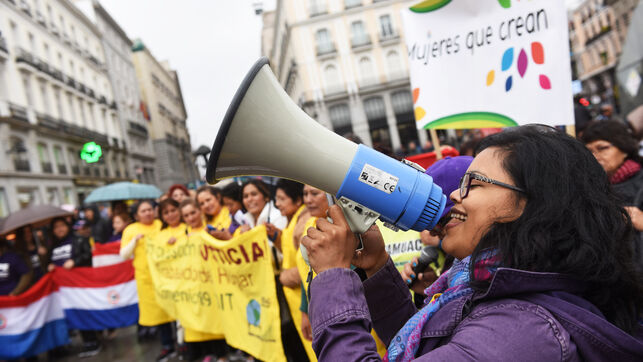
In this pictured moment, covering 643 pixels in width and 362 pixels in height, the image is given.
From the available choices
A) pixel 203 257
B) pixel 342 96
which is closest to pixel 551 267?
pixel 203 257

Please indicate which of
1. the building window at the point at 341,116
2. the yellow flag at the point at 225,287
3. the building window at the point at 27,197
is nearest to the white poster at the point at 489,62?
the yellow flag at the point at 225,287

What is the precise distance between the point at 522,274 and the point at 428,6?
3.13 metres

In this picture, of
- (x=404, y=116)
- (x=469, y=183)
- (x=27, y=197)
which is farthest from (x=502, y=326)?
(x=404, y=116)

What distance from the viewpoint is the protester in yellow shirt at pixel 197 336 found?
4.35 m

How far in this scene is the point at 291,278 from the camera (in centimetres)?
304

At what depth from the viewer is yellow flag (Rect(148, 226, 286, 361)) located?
Result: 345 cm

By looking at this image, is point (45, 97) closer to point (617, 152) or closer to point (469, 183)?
point (617, 152)

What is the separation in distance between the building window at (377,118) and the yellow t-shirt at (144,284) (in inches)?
1246

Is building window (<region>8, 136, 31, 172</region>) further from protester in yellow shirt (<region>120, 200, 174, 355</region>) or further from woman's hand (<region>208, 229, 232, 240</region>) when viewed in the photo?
woman's hand (<region>208, 229, 232, 240</region>)

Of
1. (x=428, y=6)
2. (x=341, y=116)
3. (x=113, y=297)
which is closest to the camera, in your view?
(x=428, y=6)

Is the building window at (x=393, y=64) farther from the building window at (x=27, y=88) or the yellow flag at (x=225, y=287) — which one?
the yellow flag at (x=225, y=287)

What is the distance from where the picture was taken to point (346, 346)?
102 centimetres

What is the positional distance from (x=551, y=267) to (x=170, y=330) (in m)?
4.79

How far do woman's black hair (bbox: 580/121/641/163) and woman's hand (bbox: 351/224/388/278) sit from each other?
77.4 inches
